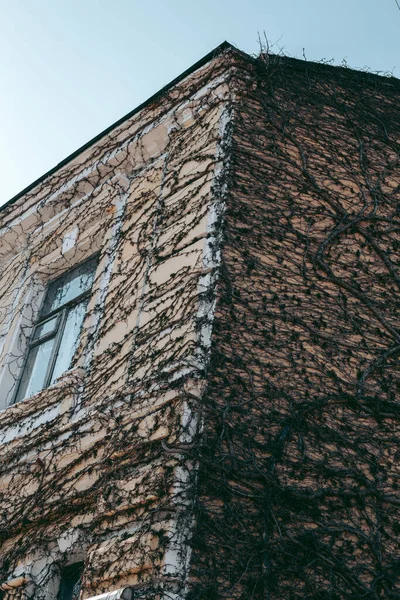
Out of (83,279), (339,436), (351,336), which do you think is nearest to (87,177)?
(83,279)

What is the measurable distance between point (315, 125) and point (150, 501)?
435 cm

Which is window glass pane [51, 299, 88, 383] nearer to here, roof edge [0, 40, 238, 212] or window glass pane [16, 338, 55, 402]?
window glass pane [16, 338, 55, 402]

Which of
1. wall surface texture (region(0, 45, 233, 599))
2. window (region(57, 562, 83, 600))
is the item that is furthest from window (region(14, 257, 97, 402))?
window (region(57, 562, 83, 600))

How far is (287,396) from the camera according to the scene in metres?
5.36

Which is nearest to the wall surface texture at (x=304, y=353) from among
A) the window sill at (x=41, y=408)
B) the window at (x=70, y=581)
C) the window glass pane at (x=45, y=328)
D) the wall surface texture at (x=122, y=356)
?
the wall surface texture at (x=122, y=356)

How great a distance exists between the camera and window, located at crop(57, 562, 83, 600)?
5.48 metres

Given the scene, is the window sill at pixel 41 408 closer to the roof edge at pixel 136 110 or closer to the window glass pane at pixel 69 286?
the window glass pane at pixel 69 286

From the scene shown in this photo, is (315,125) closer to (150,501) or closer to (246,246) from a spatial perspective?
(246,246)

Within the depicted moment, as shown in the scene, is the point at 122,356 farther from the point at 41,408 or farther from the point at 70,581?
the point at 70,581

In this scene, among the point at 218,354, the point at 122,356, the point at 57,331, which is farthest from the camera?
the point at 57,331

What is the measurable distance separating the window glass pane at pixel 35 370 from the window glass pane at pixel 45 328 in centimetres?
13

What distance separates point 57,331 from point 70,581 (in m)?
3.13

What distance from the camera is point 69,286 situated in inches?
332

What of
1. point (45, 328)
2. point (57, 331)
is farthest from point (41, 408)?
point (45, 328)
